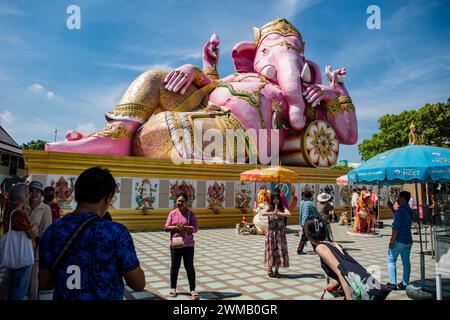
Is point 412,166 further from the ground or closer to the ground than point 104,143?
closer to the ground

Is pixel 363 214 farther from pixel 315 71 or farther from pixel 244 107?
pixel 315 71

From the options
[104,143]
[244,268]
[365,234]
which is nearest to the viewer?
[244,268]

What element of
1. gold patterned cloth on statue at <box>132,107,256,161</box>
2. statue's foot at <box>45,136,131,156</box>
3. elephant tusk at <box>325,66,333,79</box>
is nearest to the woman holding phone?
gold patterned cloth on statue at <box>132,107,256,161</box>

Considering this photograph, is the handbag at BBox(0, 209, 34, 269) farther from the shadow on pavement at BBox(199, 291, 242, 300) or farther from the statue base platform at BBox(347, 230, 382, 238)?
the statue base platform at BBox(347, 230, 382, 238)

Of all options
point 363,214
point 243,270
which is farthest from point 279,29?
point 243,270

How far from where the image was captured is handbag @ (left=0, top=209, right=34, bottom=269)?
323 cm

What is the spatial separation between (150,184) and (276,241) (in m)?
6.29

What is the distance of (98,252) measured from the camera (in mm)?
1771

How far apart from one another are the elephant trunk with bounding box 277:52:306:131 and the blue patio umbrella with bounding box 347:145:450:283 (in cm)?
849

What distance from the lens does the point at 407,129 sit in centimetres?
2983

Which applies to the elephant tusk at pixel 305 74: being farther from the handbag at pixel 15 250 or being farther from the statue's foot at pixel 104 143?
the handbag at pixel 15 250

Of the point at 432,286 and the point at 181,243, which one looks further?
the point at 432,286
